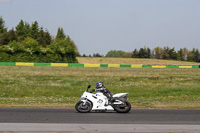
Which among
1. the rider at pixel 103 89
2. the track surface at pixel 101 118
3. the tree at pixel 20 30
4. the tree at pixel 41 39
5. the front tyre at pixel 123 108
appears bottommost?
the track surface at pixel 101 118

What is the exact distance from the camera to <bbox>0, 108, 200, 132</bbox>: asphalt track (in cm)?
949

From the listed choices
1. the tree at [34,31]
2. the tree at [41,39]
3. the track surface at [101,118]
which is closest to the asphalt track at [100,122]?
the track surface at [101,118]

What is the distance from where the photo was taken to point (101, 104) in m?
12.8

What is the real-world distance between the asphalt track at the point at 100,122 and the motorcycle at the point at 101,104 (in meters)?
0.23

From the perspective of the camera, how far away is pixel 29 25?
11756 centimetres

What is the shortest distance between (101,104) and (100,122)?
7.29ft

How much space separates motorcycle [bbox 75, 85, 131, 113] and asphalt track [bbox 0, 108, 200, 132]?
0.74 feet

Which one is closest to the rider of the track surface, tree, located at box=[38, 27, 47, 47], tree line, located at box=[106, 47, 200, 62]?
the track surface

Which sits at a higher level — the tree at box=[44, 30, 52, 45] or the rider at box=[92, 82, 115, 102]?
the tree at box=[44, 30, 52, 45]

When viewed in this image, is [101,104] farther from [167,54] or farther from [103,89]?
[167,54]

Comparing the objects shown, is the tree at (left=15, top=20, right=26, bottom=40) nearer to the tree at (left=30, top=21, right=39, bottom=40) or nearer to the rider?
the tree at (left=30, top=21, right=39, bottom=40)

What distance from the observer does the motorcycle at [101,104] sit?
505 inches

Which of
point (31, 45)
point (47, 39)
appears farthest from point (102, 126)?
point (47, 39)

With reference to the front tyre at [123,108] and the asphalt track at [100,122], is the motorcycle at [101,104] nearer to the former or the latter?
the front tyre at [123,108]
